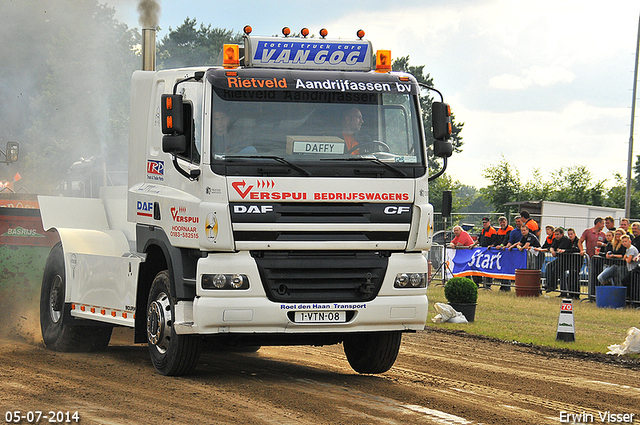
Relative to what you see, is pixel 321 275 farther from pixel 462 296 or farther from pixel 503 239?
pixel 503 239

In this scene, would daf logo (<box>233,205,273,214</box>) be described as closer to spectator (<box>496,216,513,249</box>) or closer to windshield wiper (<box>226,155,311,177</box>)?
windshield wiper (<box>226,155,311,177</box>)

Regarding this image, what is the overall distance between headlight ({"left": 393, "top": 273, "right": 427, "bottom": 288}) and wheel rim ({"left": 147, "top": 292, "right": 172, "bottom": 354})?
7.83 feet

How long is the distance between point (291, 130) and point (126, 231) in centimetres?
336

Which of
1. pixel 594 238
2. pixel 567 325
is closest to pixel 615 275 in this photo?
pixel 594 238

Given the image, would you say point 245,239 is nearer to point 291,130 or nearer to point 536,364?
point 291,130

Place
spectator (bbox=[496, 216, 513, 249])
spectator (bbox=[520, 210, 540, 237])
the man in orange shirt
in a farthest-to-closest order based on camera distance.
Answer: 1. spectator (bbox=[496, 216, 513, 249])
2. spectator (bbox=[520, 210, 540, 237])
3. the man in orange shirt

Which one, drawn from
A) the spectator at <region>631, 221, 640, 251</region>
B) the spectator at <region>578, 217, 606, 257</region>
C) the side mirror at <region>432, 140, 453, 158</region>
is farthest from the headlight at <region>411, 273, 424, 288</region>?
the spectator at <region>578, 217, 606, 257</region>

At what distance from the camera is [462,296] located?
15.4 m

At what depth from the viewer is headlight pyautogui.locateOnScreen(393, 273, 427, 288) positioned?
8.62 metres

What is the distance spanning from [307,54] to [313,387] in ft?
11.3

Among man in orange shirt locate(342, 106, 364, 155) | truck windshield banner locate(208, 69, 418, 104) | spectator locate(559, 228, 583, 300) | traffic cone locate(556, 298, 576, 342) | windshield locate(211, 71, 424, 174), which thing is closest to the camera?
windshield locate(211, 71, 424, 174)

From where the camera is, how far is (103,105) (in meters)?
36.1

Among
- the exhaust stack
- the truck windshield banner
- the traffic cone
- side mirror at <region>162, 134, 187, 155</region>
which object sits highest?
the exhaust stack

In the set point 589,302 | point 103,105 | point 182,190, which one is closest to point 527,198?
point 103,105
